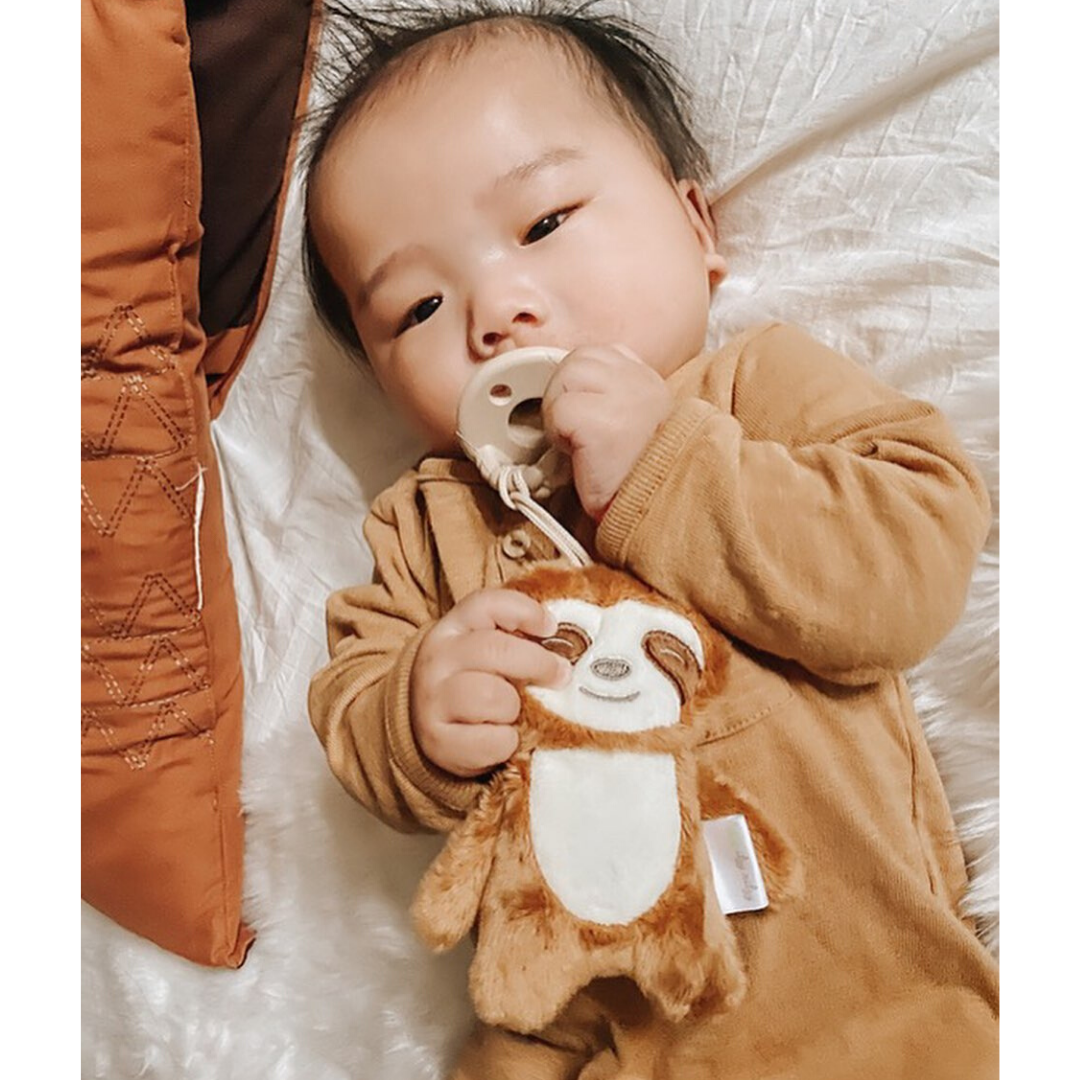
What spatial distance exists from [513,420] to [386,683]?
0.73 ft

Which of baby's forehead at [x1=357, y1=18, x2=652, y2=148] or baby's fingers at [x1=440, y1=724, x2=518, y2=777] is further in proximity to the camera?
baby's forehead at [x1=357, y1=18, x2=652, y2=148]

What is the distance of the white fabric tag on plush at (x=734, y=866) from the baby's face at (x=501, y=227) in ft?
1.17

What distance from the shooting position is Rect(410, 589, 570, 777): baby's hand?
0.70 metres

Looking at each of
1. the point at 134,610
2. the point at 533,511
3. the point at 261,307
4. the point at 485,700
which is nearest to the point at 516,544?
the point at 533,511

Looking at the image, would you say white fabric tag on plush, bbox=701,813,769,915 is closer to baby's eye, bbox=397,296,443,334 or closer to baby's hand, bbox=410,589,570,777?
baby's hand, bbox=410,589,570,777

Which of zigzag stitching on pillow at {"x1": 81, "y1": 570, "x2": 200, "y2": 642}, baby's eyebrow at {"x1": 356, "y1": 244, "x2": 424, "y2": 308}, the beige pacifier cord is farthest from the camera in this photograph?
zigzag stitching on pillow at {"x1": 81, "y1": 570, "x2": 200, "y2": 642}

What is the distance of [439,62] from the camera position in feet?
2.98

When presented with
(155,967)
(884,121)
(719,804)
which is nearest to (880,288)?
(884,121)

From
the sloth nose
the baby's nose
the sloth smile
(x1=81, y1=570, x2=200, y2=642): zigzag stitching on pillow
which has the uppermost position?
the baby's nose

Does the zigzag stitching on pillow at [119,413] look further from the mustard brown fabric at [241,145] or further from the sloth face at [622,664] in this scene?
the sloth face at [622,664]

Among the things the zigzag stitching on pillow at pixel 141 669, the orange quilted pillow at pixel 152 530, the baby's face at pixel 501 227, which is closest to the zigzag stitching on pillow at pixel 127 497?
the orange quilted pillow at pixel 152 530

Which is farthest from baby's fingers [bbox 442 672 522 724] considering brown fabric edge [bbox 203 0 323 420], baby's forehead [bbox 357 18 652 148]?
brown fabric edge [bbox 203 0 323 420]

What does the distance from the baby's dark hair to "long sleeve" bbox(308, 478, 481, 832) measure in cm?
26

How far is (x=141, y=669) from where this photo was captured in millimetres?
1003
